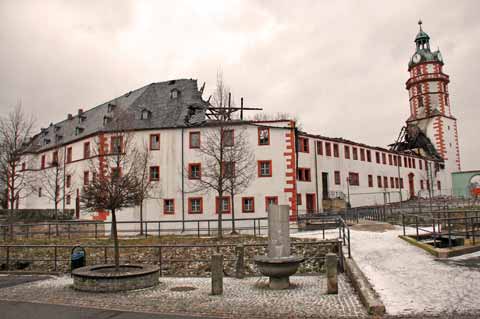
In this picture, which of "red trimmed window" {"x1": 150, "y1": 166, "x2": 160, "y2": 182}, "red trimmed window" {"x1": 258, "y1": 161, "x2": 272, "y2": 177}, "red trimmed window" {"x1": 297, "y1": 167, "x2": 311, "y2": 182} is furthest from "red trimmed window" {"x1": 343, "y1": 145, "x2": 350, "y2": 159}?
"red trimmed window" {"x1": 150, "y1": 166, "x2": 160, "y2": 182}

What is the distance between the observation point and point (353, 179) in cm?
4294

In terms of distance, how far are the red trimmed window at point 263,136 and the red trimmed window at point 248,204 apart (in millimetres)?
4385

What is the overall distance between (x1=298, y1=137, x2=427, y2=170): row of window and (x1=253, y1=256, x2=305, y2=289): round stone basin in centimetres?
2577

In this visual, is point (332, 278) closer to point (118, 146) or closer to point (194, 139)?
point (118, 146)

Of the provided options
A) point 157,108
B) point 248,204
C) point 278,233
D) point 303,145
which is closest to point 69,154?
point 157,108

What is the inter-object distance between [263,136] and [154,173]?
361 inches

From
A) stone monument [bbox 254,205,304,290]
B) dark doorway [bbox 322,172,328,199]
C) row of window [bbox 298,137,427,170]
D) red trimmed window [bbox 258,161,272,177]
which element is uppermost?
row of window [bbox 298,137,427,170]

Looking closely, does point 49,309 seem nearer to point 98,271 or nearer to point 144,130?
point 98,271

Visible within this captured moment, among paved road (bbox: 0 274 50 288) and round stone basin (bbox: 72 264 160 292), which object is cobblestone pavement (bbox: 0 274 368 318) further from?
paved road (bbox: 0 274 50 288)

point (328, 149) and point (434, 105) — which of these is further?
point (434, 105)

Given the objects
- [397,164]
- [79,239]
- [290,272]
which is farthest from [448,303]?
[397,164]

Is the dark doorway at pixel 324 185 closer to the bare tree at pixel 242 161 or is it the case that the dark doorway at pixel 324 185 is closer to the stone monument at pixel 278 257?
the bare tree at pixel 242 161

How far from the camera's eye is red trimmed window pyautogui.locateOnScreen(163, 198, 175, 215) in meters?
32.5

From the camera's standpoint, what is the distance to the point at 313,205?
120ft
